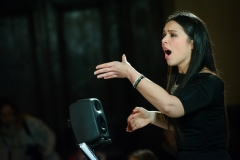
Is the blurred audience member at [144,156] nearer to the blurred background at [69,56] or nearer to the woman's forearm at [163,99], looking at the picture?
the blurred background at [69,56]

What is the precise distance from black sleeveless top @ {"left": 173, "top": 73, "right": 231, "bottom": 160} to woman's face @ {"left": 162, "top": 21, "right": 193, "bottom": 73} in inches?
4.6

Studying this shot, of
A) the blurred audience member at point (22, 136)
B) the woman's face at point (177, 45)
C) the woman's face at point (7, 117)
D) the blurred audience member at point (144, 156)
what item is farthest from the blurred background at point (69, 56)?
the woman's face at point (177, 45)

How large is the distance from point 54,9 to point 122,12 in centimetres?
59

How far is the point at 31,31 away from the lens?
4.25 meters

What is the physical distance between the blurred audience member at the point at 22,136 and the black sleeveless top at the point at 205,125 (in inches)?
79.2

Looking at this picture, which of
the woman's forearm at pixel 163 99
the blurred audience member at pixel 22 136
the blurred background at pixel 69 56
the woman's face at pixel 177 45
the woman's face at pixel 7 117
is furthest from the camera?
the blurred background at pixel 69 56

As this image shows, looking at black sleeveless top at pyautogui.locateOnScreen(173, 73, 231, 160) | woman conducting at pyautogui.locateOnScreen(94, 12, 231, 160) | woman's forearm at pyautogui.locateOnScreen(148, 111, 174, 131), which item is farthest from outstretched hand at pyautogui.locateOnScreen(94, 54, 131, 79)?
woman's forearm at pyautogui.locateOnScreen(148, 111, 174, 131)

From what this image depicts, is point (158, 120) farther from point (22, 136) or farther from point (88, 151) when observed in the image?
point (22, 136)

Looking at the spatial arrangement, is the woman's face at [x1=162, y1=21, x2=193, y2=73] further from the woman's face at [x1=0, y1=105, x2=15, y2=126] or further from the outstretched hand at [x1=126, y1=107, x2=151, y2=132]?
the woman's face at [x1=0, y1=105, x2=15, y2=126]

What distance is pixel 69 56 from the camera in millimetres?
4281

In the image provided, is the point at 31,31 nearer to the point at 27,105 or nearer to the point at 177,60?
the point at 27,105

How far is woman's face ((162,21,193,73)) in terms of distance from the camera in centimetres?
196

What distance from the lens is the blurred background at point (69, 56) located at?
4.13m

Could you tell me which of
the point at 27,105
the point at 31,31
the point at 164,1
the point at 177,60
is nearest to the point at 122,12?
the point at 164,1
